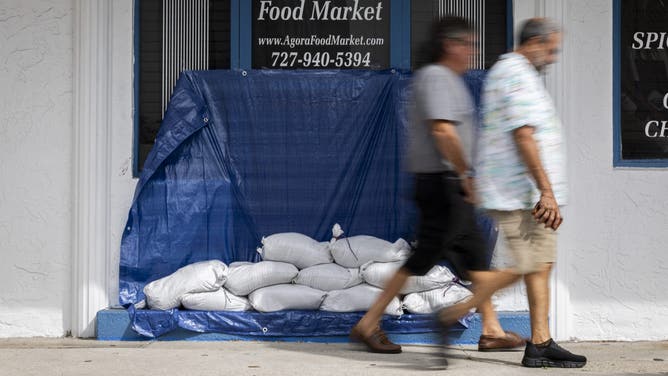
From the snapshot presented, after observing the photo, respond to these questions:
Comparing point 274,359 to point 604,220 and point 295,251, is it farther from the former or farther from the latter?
point 604,220

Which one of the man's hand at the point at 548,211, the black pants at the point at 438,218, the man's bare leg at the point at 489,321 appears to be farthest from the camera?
the man's bare leg at the point at 489,321

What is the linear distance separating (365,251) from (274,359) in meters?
1.09

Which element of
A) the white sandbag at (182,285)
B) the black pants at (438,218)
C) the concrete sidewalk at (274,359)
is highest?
the black pants at (438,218)

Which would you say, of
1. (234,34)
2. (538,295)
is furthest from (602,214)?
(234,34)

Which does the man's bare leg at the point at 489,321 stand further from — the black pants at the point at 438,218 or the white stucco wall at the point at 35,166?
the white stucco wall at the point at 35,166

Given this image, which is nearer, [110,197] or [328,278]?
[328,278]

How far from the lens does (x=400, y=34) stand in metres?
7.02

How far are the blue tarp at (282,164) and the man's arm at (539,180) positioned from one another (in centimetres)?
177

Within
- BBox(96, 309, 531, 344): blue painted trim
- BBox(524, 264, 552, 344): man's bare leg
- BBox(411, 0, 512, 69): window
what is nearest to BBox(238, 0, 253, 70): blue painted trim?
BBox(411, 0, 512, 69): window

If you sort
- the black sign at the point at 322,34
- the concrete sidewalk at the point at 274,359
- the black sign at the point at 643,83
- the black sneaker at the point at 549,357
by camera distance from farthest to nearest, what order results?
the black sign at the point at 322,34
the black sign at the point at 643,83
the concrete sidewalk at the point at 274,359
the black sneaker at the point at 549,357

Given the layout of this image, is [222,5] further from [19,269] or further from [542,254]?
[542,254]

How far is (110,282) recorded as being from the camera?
6820 mm

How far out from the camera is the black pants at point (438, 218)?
5.18m

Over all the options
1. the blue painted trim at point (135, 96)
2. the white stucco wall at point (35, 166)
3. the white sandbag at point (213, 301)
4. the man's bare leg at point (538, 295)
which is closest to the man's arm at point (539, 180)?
the man's bare leg at point (538, 295)
